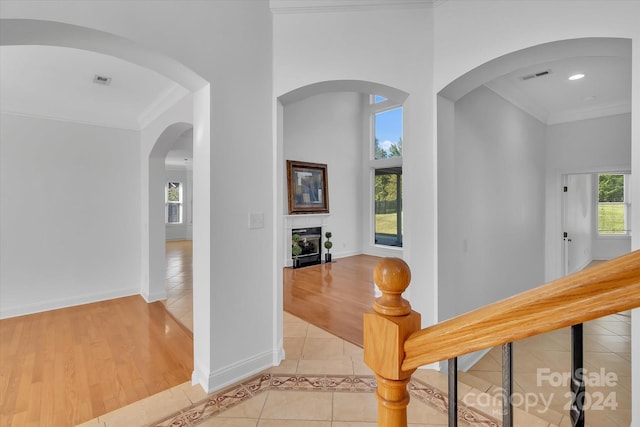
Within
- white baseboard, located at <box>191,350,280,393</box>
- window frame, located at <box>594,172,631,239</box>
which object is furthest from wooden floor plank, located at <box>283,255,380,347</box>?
window frame, located at <box>594,172,631,239</box>

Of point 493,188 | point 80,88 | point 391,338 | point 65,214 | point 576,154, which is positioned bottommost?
point 391,338

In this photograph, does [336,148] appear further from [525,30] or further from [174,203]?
[174,203]

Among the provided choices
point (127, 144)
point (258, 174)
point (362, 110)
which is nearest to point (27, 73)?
point (127, 144)

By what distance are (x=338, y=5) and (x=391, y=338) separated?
Result: 2.70 m

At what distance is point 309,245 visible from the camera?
7047mm

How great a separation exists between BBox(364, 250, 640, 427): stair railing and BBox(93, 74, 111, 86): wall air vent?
373cm

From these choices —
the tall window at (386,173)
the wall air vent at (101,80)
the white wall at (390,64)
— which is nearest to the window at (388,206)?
the tall window at (386,173)

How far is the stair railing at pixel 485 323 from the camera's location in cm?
42

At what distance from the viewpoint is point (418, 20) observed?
2510 mm

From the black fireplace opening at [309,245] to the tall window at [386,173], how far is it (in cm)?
181

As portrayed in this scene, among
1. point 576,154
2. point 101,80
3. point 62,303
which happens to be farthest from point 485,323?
point 576,154

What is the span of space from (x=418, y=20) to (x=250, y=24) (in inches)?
53.5

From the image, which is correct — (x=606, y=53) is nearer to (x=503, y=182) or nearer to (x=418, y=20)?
(x=418, y=20)

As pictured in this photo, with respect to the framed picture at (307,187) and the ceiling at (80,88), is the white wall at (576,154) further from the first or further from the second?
the ceiling at (80,88)
